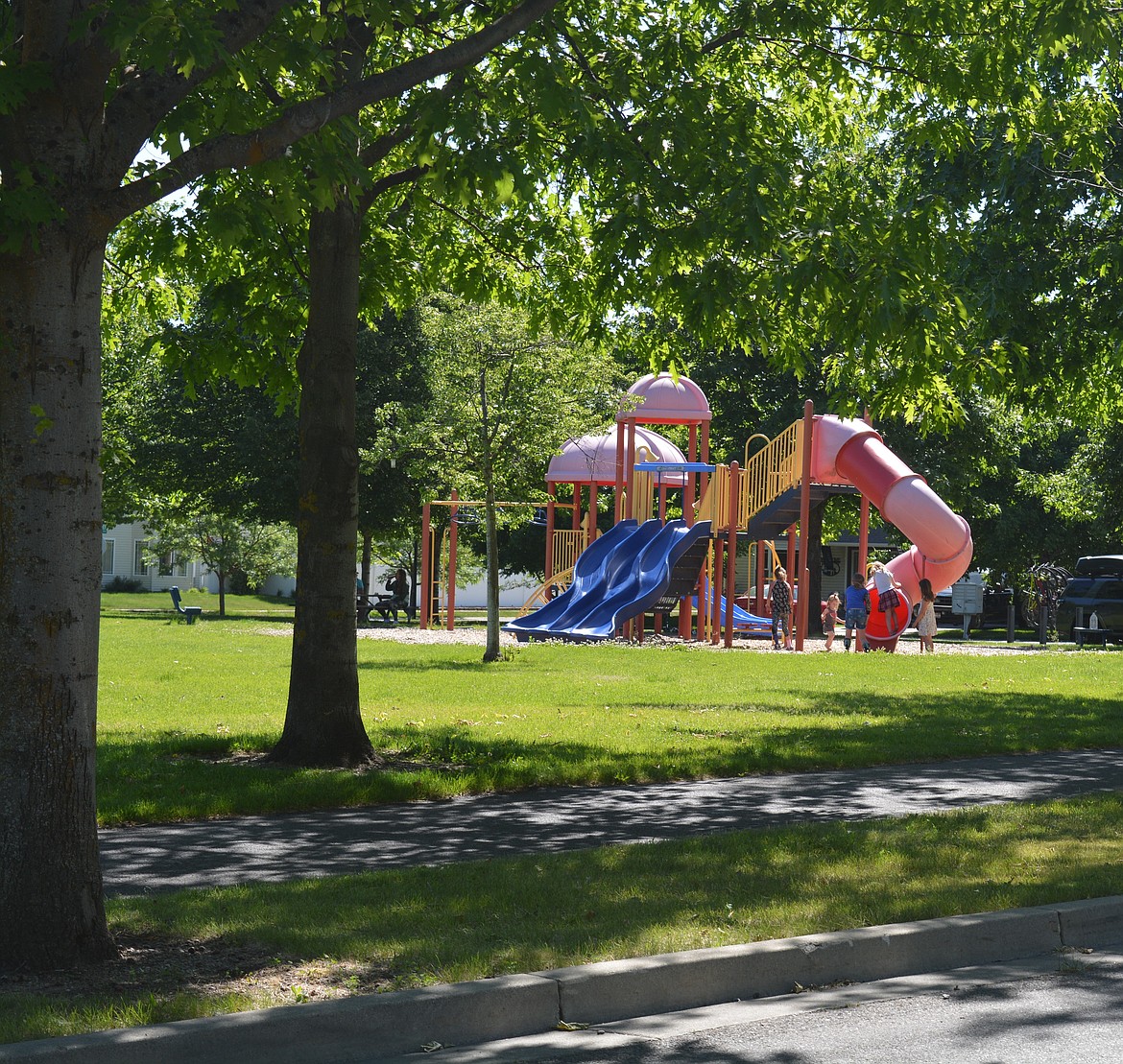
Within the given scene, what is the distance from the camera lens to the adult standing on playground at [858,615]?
3064 cm

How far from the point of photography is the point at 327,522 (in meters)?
11.2

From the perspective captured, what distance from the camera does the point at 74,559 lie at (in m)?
5.72

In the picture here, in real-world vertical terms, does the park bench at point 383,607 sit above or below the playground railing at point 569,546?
below

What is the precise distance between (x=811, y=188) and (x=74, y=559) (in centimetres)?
630

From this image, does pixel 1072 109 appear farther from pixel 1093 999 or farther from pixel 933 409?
pixel 1093 999

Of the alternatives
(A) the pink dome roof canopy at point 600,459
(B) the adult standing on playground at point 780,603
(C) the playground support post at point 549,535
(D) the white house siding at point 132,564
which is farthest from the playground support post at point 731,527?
(D) the white house siding at point 132,564

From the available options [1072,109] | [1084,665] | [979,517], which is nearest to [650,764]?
[1072,109]

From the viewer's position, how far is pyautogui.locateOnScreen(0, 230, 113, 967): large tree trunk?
18.5 feet

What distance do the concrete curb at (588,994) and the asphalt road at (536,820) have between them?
7.88ft

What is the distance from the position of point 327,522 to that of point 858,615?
22.3 metres

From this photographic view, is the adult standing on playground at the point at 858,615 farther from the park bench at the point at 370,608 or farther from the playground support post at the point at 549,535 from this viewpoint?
the park bench at the point at 370,608

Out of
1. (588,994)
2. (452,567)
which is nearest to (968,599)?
(452,567)

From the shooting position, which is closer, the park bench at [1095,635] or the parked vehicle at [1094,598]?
the park bench at [1095,635]

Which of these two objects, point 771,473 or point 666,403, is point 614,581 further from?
point 666,403
